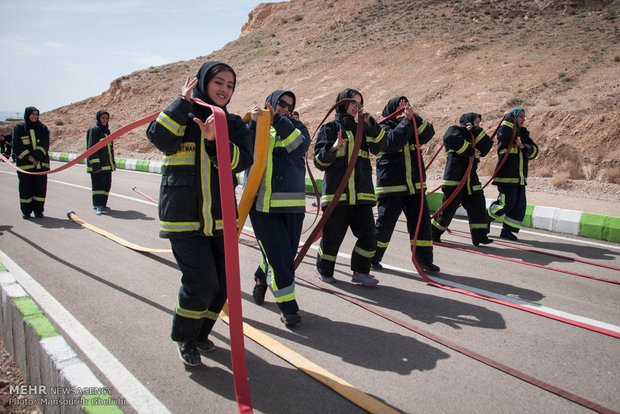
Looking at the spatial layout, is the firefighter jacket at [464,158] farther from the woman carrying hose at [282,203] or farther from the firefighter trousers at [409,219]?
the woman carrying hose at [282,203]

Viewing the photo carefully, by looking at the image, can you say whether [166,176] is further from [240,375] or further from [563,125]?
[563,125]

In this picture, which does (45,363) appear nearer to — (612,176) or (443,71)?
(612,176)

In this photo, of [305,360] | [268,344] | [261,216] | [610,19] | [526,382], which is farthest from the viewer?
[610,19]

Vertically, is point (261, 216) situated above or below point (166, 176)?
below

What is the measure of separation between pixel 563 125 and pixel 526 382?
52.3 ft

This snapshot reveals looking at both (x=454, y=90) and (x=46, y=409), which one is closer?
(x=46, y=409)

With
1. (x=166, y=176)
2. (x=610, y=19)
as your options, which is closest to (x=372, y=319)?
(x=166, y=176)

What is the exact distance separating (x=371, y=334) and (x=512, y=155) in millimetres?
5080

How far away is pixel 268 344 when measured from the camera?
3.65 m

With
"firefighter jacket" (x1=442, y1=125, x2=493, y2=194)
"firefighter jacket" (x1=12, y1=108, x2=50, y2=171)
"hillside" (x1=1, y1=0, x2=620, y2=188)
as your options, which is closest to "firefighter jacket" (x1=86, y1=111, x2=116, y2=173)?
"firefighter jacket" (x1=12, y1=108, x2=50, y2=171)

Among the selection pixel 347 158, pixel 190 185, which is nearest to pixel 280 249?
pixel 190 185

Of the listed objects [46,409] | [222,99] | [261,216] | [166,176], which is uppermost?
[222,99]

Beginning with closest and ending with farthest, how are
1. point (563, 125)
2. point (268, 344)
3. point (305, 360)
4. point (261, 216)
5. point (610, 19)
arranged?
point (305, 360)
point (268, 344)
point (261, 216)
point (563, 125)
point (610, 19)

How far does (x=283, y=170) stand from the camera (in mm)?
4023
